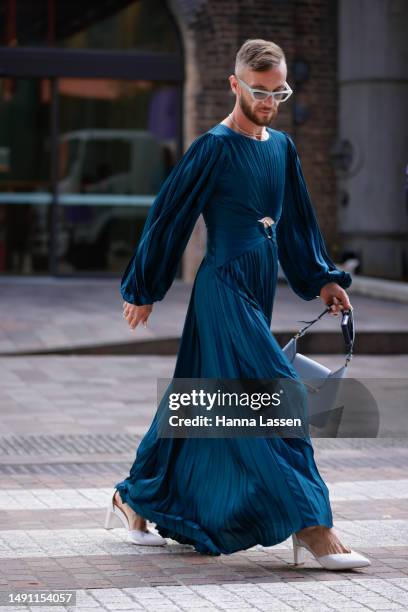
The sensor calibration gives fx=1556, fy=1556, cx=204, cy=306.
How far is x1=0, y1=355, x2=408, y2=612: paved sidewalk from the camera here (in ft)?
16.5

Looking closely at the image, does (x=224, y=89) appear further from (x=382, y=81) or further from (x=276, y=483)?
(x=276, y=483)

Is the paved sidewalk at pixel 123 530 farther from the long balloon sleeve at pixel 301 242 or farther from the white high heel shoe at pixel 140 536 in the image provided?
the long balloon sleeve at pixel 301 242

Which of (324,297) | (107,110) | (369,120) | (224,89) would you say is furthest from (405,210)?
(324,297)

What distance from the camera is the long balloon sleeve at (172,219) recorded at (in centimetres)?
553

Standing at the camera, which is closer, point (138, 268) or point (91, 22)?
point (138, 268)

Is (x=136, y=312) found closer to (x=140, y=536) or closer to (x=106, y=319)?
(x=140, y=536)

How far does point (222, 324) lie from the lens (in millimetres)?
5523

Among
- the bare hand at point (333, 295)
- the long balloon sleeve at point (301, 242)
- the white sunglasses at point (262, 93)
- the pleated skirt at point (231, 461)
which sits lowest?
the pleated skirt at point (231, 461)

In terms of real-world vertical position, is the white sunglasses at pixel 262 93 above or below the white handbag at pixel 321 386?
above

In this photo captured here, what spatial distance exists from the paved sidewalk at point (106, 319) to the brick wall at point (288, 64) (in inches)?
81.1

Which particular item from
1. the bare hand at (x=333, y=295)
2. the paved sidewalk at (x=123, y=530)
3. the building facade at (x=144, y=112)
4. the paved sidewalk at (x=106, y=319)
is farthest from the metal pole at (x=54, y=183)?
the bare hand at (x=333, y=295)

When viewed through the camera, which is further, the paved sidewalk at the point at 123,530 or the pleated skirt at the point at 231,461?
the pleated skirt at the point at 231,461

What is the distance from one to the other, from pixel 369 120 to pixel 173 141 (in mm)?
2496

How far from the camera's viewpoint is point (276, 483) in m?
5.29
